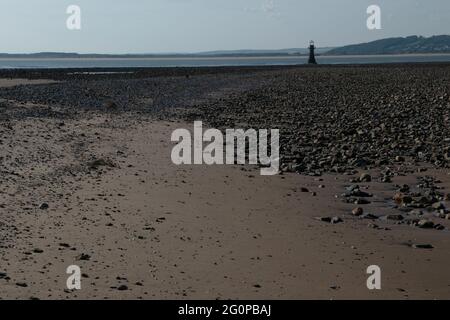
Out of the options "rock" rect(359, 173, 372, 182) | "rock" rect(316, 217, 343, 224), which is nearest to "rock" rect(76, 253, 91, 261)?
"rock" rect(316, 217, 343, 224)

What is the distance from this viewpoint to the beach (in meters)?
7.32

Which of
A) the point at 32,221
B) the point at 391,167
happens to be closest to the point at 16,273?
the point at 32,221

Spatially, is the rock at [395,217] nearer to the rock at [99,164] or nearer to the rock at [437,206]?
the rock at [437,206]

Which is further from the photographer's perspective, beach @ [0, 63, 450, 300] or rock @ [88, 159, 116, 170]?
rock @ [88, 159, 116, 170]

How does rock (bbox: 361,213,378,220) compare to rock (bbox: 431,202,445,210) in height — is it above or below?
below

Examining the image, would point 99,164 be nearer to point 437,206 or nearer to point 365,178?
point 365,178

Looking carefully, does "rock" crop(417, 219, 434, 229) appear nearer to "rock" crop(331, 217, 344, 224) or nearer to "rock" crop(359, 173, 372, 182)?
"rock" crop(331, 217, 344, 224)

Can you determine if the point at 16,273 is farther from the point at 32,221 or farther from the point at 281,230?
the point at 281,230

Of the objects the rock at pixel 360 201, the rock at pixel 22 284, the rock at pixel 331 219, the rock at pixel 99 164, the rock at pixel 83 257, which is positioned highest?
the rock at pixel 99 164

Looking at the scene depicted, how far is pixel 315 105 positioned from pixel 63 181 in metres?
18.8

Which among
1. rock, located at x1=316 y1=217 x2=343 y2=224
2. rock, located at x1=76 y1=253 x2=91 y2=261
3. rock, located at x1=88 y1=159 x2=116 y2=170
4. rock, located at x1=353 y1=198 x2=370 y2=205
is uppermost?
rock, located at x1=88 y1=159 x2=116 y2=170

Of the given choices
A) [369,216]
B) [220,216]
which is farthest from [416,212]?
[220,216]

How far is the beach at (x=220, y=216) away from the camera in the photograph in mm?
7320

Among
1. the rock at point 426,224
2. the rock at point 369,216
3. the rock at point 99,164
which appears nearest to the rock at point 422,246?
the rock at point 426,224
